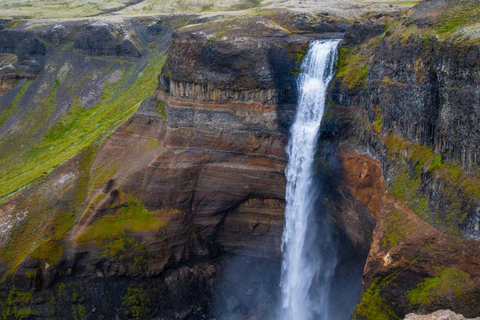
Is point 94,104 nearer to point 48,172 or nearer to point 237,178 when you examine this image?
point 48,172

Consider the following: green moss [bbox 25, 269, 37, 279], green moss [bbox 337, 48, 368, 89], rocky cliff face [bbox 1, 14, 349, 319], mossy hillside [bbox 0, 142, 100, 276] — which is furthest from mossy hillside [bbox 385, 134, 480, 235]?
green moss [bbox 25, 269, 37, 279]

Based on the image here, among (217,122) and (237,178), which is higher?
(217,122)

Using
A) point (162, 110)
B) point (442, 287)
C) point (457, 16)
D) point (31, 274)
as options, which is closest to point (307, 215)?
point (442, 287)

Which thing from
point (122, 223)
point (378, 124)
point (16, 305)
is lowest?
point (16, 305)

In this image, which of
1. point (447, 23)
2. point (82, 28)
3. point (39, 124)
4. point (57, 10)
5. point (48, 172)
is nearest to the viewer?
point (447, 23)

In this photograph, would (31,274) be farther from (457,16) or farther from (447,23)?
(457,16)

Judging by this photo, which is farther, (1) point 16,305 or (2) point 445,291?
(1) point 16,305

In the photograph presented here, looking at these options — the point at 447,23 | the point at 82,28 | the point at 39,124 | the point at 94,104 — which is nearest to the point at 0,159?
the point at 39,124

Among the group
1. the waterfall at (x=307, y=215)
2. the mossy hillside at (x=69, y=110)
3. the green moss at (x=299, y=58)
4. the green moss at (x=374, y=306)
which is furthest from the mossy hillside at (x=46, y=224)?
the green moss at (x=374, y=306)
